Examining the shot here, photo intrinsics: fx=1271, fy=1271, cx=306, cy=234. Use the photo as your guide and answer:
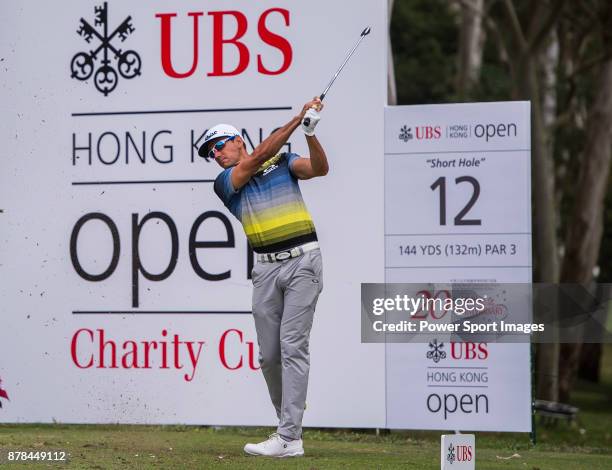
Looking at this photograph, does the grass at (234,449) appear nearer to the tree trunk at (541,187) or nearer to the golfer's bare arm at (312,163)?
the golfer's bare arm at (312,163)

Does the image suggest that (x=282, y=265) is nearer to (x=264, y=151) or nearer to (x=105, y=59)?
(x=264, y=151)

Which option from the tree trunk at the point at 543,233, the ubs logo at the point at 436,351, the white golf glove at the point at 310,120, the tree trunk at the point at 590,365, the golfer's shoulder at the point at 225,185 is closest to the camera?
the white golf glove at the point at 310,120

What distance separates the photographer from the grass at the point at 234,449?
7.91 meters

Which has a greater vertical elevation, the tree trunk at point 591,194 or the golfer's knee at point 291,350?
the tree trunk at point 591,194

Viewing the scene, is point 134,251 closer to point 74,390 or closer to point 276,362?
point 74,390

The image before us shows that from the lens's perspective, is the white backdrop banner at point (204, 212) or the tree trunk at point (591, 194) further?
the tree trunk at point (591, 194)

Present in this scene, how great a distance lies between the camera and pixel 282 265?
26.5ft

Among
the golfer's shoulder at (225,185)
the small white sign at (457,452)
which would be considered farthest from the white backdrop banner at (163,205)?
the small white sign at (457,452)

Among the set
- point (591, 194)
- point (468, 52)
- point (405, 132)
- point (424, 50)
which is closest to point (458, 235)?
point (405, 132)

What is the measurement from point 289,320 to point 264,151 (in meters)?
1.08

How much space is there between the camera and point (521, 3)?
2381 centimetres

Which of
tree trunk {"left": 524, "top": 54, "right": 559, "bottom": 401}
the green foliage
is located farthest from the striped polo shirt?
the green foliage

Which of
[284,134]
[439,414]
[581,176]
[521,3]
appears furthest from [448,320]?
[521,3]

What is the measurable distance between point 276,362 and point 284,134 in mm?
1506
